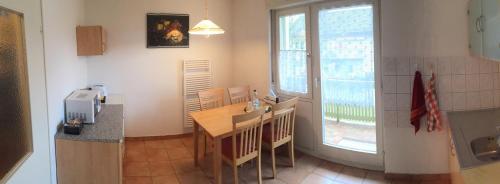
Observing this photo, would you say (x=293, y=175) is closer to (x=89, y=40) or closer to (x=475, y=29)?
(x=475, y=29)

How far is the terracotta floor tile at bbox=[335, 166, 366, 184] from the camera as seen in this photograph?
323 cm

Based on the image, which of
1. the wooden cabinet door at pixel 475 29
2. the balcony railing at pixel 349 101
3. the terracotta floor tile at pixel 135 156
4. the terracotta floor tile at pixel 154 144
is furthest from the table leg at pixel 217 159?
the wooden cabinet door at pixel 475 29

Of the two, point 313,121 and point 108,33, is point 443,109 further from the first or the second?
point 108,33

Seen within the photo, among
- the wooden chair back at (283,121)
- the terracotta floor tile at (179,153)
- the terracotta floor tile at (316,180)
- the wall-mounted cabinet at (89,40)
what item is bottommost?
the terracotta floor tile at (316,180)

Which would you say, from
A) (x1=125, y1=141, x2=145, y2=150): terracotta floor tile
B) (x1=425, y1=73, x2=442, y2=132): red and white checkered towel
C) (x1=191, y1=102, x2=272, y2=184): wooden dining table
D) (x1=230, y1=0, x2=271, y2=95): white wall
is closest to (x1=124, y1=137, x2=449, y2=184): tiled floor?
(x1=125, y1=141, x2=145, y2=150): terracotta floor tile

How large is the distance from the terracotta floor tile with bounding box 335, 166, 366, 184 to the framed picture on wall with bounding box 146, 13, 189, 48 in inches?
110

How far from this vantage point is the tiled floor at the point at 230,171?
329cm

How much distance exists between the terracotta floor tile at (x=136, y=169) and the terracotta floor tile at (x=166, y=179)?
0.17m

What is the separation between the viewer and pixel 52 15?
2689 mm

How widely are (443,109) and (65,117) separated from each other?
3406 mm

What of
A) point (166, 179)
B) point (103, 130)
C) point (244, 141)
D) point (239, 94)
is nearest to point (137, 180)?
point (166, 179)

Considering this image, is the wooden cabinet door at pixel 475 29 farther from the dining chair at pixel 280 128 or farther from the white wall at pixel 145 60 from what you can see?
the white wall at pixel 145 60

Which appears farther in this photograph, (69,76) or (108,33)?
(108,33)

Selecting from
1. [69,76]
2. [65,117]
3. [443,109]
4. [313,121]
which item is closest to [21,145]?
[65,117]
